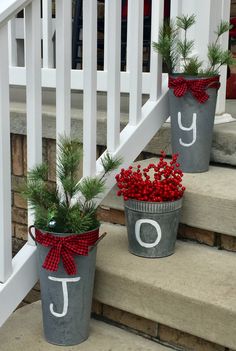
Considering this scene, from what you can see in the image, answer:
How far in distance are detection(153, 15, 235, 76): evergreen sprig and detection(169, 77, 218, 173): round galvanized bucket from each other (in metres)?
0.08

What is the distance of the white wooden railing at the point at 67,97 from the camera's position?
5.81ft

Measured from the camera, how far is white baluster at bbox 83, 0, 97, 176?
78.1 inches

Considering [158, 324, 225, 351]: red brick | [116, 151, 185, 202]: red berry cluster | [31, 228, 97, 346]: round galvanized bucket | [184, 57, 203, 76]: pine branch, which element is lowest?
[158, 324, 225, 351]: red brick

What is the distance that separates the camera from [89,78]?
6.55ft

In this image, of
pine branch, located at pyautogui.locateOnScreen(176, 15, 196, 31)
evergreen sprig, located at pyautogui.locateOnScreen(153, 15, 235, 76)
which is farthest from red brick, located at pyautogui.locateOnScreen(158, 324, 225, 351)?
pine branch, located at pyautogui.locateOnScreen(176, 15, 196, 31)

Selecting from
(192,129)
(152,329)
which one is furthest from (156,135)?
(152,329)

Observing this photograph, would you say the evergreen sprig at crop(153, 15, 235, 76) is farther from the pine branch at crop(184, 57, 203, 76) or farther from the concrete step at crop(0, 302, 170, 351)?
the concrete step at crop(0, 302, 170, 351)

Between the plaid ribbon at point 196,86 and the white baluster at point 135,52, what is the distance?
142mm

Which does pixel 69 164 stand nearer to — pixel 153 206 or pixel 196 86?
pixel 153 206

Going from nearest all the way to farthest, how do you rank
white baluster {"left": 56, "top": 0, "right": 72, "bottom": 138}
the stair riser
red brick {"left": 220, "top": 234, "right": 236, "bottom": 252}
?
1. the stair riser
2. white baluster {"left": 56, "top": 0, "right": 72, "bottom": 138}
3. red brick {"left": 220, "top": 234, "right": 236, "bottom": 252}

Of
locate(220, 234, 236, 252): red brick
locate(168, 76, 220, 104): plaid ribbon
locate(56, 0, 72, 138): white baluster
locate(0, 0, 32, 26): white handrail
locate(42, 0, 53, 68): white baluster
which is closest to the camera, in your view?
locate(0, 0, 32, 26): white handrail

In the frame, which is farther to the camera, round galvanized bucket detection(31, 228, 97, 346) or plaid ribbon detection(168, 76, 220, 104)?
plaid ribbon detection(168, 76, 220, 104)

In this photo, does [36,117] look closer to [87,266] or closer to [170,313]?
[87,266]

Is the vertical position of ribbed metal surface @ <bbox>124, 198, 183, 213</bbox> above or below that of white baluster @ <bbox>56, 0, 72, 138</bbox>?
below
